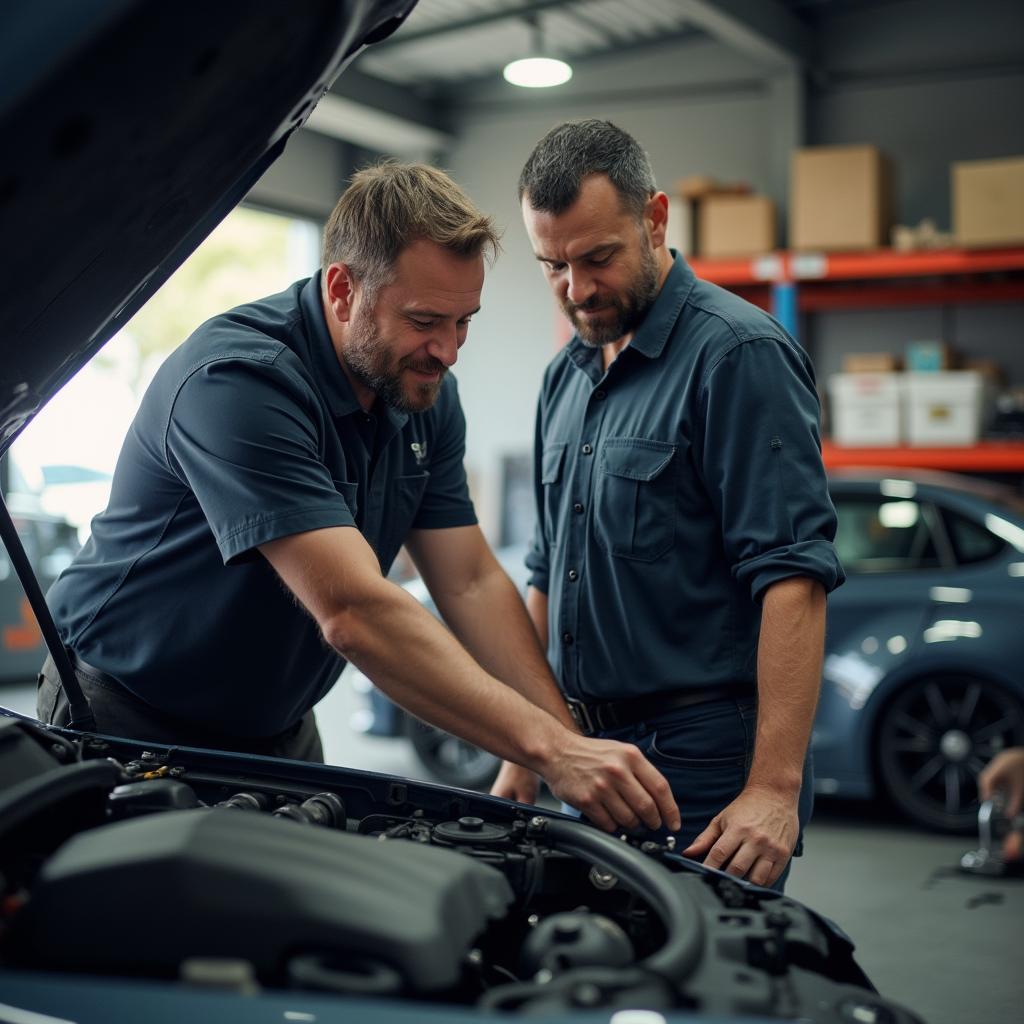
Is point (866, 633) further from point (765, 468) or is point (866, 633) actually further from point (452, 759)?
point (765, 468)

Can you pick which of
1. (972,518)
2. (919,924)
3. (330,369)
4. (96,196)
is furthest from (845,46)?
(96,196)

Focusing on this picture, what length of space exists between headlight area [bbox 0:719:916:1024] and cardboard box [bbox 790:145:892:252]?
21.2ft

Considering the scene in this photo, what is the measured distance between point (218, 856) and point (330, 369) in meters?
1.07

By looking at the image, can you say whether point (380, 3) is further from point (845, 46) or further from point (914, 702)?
point (845, 46)

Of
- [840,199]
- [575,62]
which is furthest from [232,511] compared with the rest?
[575,62]

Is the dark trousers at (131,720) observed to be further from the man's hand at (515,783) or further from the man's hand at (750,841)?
the man's hand at (750,841)

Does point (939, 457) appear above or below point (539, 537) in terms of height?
above

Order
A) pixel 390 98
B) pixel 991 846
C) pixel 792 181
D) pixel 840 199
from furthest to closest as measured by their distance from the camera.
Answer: pixel 390 98 → pixel 792 181 → pixel 840 199 → pixel 991 846

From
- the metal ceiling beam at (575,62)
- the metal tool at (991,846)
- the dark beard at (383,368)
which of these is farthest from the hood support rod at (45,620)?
the metal ceiling beam at (575,62)

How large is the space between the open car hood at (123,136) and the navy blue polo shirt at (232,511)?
0.19 meters

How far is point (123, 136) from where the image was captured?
1.31 metres

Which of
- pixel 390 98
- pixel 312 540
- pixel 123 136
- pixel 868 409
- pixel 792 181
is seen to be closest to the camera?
pixel 123 136

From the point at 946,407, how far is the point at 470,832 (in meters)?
5.99

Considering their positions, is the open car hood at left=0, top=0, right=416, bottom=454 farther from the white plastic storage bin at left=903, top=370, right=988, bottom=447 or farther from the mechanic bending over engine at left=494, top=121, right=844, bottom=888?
the white plastic storage bin at left=903, top=370, right=988, bottom=447
